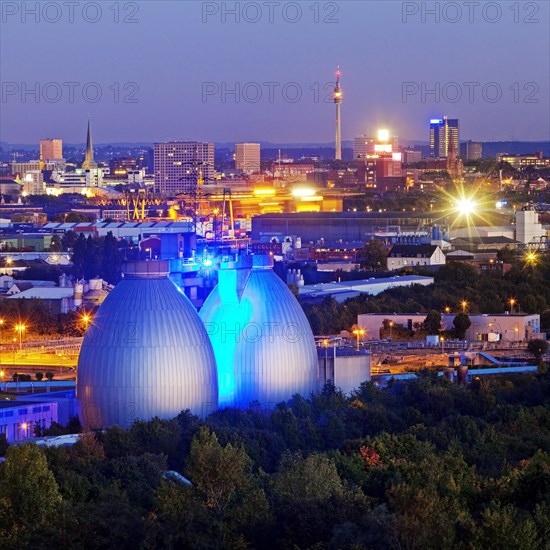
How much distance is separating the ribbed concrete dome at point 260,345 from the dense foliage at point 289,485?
2.23 ft

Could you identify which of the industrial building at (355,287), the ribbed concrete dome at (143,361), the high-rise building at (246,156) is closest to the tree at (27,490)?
the ribbed concrete dome at (143,361)

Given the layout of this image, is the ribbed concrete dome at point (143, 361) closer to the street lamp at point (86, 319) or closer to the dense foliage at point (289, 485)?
the dense foliage at point (289, 485)

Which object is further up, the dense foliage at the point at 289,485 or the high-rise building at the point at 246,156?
the high-rise building at the point at 246,156

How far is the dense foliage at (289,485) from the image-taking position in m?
19.5

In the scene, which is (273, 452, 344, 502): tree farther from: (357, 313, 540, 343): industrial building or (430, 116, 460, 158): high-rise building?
(430, 116, 460, 158): high-rise building

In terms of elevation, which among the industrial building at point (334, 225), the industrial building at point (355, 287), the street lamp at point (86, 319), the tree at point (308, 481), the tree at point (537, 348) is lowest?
the tree at point (537, 348)

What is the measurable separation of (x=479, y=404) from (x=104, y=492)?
30.6ft

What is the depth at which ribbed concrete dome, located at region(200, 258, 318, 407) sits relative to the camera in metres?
28.8

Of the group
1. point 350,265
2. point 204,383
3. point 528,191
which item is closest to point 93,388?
point 204,383

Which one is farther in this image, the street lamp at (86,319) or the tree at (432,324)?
the tree at (432,324)

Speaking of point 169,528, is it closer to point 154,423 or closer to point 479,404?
point 154,423

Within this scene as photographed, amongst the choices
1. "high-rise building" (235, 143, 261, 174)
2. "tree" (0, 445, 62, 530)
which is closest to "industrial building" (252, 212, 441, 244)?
"tree" (0, 445, 62, 530)

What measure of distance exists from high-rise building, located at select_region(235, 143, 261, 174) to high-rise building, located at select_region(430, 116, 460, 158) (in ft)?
49.0

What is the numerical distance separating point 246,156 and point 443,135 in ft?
54.6
